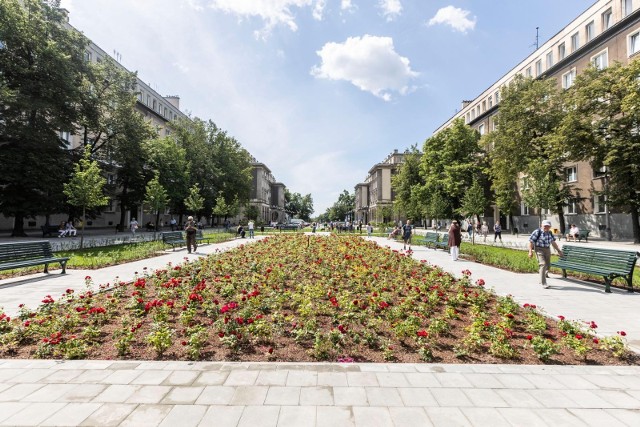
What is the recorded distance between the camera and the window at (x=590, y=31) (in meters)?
31.1

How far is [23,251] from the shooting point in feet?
35.0

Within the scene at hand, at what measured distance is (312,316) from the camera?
20.5ft

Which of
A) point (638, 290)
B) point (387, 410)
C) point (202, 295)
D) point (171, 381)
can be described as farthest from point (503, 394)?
point (638, 290)

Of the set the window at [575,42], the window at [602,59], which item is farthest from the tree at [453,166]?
the window at [602,59]

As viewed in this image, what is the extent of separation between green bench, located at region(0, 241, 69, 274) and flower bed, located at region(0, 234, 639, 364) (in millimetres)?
4042

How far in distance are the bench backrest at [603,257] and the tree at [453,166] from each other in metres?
31.4

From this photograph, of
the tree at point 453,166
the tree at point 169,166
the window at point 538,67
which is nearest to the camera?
the tree at point 169,166

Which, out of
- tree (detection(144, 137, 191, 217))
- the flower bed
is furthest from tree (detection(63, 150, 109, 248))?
tree (detection(144, 137, 191, 217))

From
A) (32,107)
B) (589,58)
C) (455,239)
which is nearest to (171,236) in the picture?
(32,107)

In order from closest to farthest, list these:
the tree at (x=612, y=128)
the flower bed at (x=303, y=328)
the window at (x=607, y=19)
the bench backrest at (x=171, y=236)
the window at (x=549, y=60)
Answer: the flower bed at (x=303, y=328) → the bench backrest at (x=171, y=236) → the tree at (x=612, y=128) → the window at (x=607, y=19) → the window at (x=549, y=60)

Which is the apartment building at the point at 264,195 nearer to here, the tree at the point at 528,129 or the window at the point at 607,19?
the tree at the point at 528,129

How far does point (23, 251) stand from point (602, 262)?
702 inches

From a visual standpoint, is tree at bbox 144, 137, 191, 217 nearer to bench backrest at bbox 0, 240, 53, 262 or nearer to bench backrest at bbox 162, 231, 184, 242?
bench backrest at bbox 162, 231, 184, 242

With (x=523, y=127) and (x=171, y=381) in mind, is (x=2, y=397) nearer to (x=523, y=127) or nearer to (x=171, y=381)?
(x=171, y=381)
